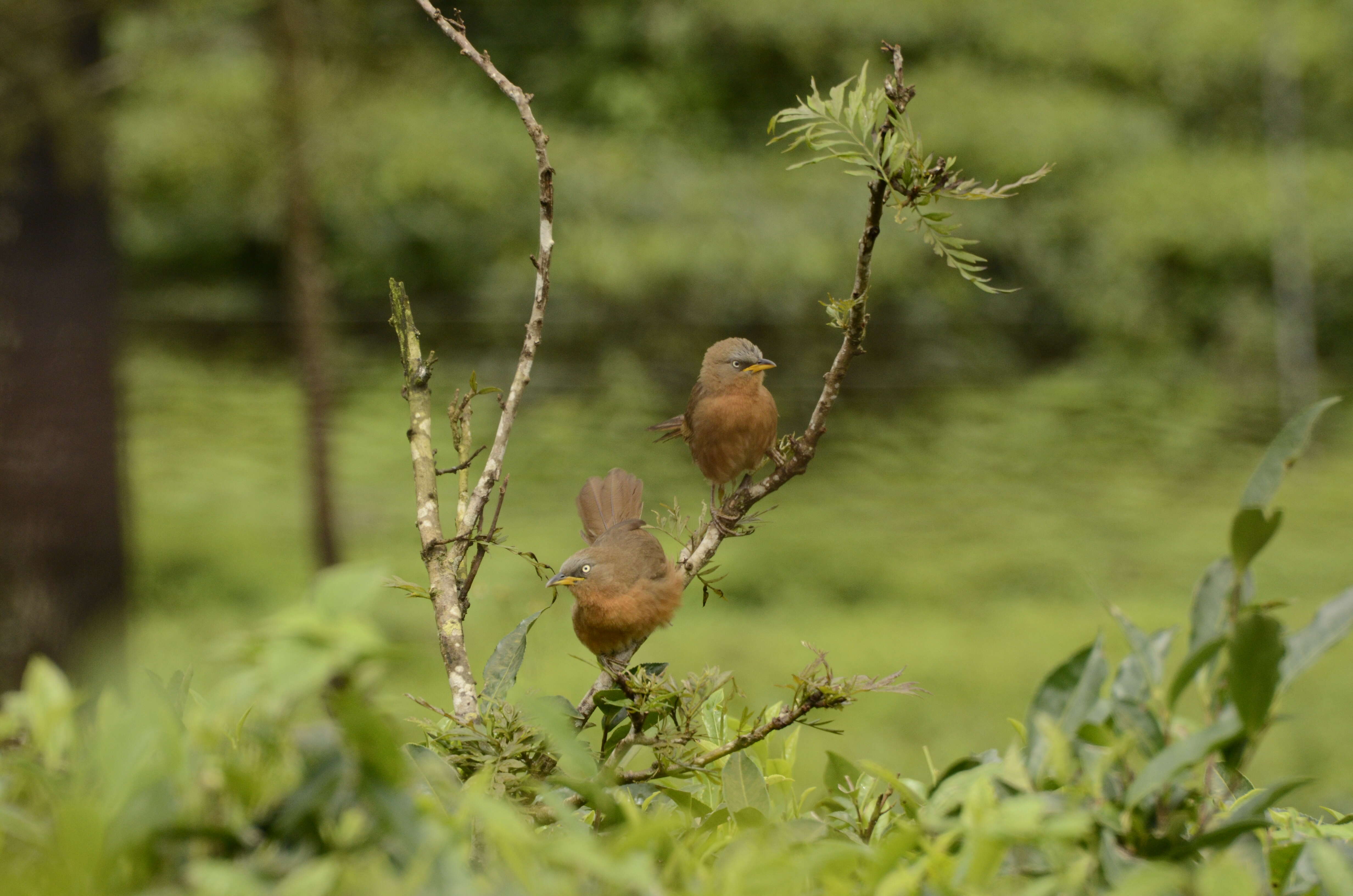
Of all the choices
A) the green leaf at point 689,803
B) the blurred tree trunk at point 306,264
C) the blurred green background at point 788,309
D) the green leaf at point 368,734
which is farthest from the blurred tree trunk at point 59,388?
the green leaf at point 368,734

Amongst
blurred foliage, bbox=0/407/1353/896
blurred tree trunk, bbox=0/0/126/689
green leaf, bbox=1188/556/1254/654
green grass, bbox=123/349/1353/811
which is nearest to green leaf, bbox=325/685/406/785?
blurred foliage, bbox=0/407/1353/896

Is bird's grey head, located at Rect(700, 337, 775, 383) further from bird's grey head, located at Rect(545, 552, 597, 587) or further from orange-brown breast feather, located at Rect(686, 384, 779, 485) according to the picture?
bird's grey head, located at Rect(545, 552, 597, 587)

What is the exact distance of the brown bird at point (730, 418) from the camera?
1816mm

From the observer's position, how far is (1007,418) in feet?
24.5

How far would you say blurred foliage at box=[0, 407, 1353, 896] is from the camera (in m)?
0.61

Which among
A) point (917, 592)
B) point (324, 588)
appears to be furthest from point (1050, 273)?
point (324, 588)

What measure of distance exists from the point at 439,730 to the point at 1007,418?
6.85 metres

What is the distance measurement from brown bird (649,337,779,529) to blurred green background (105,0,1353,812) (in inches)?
138

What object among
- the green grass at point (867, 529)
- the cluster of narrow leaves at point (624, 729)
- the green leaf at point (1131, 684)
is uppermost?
the green leaf at point (1131, 684)

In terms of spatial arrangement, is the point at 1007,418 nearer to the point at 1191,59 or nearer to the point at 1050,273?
the point at 1050,273

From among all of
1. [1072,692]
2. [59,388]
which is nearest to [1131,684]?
[1072,692]

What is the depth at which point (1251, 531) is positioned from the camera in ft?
2.46

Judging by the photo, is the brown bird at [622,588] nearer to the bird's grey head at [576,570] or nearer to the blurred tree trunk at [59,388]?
the bird's grey head at [576,570]

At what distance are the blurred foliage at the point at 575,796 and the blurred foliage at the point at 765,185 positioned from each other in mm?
6018
